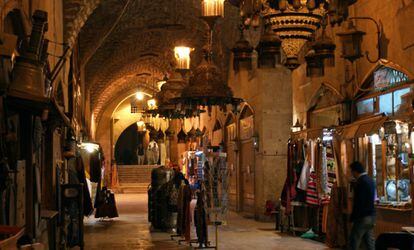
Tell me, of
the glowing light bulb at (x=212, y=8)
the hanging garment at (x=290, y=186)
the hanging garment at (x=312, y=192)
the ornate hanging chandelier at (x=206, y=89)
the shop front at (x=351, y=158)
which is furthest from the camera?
the hanging garment at (x=290, y=186)

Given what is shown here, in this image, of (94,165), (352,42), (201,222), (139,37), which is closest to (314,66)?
(352,42)

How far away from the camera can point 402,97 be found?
27.3ft

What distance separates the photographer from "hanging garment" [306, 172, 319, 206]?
1063 cm

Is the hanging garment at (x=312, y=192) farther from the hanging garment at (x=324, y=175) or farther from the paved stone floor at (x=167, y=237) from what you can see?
the paved stone floor at (x=167, y=237)

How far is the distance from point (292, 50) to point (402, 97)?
3179 mm

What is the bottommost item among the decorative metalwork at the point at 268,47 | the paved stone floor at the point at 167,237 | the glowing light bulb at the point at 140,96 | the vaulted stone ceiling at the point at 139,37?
the paved stone floor at the point at 167,237

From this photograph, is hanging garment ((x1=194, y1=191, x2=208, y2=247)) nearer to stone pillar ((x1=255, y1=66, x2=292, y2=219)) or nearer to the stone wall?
the stone wall

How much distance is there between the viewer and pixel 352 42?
Result: 8953 mm

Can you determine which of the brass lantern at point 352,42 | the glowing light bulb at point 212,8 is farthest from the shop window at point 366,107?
the glowing light bulb at point 212,8

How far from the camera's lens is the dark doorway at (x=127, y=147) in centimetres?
4088

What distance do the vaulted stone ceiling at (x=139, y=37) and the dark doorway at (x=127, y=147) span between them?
1057 cm

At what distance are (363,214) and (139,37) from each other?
16.4 metres

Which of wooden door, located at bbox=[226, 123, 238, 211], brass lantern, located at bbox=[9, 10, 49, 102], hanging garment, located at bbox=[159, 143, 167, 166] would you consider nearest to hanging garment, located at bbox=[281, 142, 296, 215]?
wooden door, located at bbox=[226, 123, 238, 211]

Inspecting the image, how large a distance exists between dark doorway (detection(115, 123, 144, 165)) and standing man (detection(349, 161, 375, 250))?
33810 millimetres
